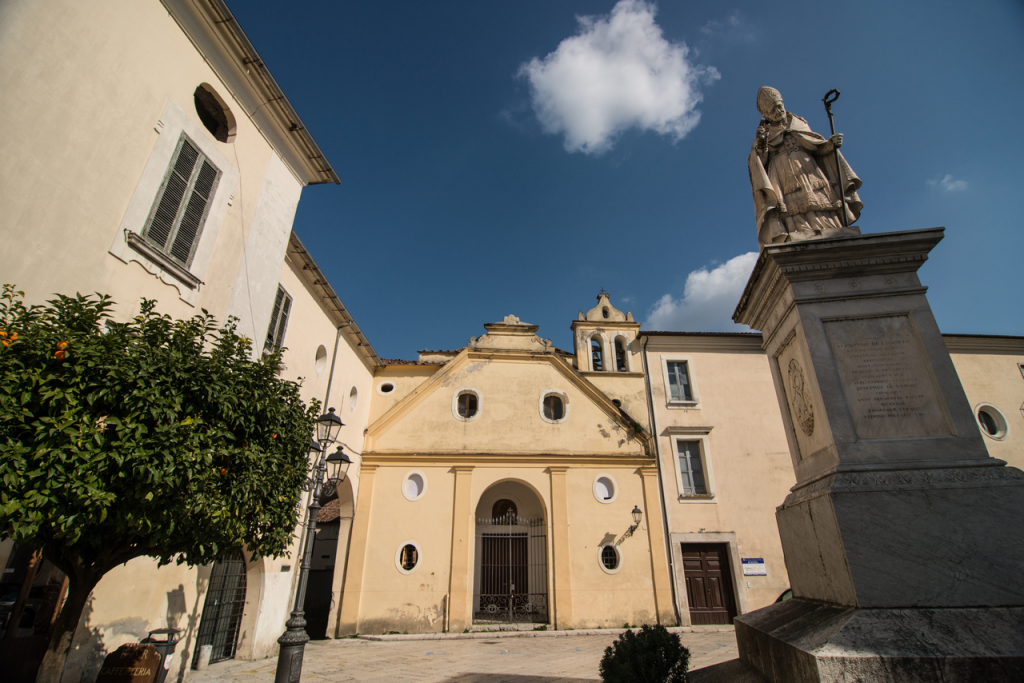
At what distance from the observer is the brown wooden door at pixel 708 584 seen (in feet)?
51.5

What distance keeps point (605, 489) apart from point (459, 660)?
7.66 m

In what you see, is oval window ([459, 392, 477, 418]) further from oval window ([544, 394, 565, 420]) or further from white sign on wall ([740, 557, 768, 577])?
white sign on wall ([740, 557, 768, 577])

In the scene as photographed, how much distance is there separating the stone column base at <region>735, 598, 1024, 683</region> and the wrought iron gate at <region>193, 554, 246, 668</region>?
33.1 ft

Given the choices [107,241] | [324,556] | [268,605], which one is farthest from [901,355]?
[324,556]

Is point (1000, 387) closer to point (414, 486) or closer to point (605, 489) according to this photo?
point (605, 489)

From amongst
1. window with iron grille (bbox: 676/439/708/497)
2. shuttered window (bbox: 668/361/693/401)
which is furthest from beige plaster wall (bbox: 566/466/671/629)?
shuttered window (bbox: 668/361/693/401)

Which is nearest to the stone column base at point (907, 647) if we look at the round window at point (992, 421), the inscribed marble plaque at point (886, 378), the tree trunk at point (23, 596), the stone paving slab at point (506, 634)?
the inscribed marble plaque at point (886, 378)

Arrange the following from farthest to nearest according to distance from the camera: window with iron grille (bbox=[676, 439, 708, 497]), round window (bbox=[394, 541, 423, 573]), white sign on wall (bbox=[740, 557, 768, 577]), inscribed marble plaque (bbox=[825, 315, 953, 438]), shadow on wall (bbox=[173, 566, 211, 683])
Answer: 1. window with iron grille (bbox=[676, 439, 708, 497])
2. white sign on wall (bbox=[740, 557, 768, 577])
3. round window (bbox=[394, 541, 423, 573])
4. shadow on wall (bbox=[173, 566, 211, 683])
5. inscribed marble plaque (bbox=[825, 315, 953, 438])

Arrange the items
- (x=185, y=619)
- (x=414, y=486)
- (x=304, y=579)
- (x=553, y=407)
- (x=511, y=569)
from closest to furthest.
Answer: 1. (x=304, y=579)
2. (x=185, y=619)
3. (x=414, y=486)
4. (x=511, y=569)
5. (x=553, y=407)

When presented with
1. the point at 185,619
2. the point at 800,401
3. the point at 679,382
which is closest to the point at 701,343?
the point at 679,382

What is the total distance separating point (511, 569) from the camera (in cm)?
1680

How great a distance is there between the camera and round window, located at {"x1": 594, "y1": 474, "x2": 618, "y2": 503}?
54.5 feet

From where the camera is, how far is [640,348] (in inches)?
770

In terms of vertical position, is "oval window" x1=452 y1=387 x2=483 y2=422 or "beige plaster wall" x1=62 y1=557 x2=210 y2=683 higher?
"oval window" x1=452 y1=387 x2=483 y2=422
